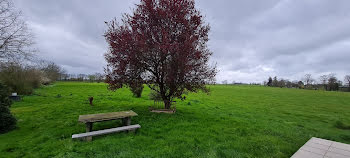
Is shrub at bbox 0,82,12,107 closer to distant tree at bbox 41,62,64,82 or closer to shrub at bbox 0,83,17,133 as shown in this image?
shrub at bbox 0,83,17,133

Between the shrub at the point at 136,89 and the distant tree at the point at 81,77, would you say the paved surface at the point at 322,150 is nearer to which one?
the shrub at the point at 136,89

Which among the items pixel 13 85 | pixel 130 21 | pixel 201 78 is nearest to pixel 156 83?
pixel 201 78

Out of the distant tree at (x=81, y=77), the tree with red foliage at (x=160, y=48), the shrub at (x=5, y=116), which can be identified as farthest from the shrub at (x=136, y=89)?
the distant tree at (x=81, y=77)

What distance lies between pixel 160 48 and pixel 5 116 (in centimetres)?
685

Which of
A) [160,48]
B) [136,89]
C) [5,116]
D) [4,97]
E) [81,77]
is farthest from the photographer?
[81,77]

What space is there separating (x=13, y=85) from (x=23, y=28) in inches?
422

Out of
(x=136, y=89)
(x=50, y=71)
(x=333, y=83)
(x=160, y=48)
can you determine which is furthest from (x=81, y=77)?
(x=333, y=83)

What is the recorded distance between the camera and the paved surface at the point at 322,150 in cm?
416

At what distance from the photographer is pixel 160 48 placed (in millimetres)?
6844

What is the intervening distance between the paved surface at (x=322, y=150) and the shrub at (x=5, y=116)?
1021cm

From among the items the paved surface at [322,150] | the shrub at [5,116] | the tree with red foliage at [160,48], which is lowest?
the paved surface at [322,150]

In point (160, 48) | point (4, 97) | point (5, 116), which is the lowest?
point (5, 116)

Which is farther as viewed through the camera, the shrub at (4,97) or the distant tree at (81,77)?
the distant tree at (81,77)

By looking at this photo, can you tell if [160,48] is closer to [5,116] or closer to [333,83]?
[5,116]
